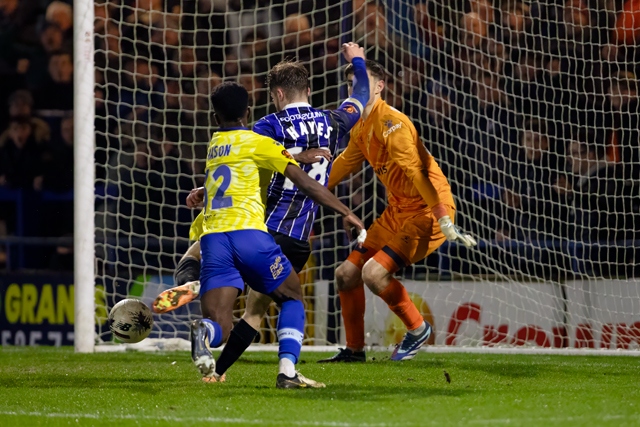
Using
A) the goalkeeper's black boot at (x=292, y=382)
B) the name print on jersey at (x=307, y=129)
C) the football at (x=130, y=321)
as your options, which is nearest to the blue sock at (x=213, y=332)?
the goalkeeper's black boot at (x=292, y=382)

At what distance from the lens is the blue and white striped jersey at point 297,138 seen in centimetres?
628

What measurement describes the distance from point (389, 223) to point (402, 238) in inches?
8.6

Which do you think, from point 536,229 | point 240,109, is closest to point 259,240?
point 240,109

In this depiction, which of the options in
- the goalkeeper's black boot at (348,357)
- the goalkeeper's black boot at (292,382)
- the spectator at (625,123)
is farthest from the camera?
the spectator at (625,123)

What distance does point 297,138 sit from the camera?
6.31m

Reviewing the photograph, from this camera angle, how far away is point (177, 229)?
1059 centimetres

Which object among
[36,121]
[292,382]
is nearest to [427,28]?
[36,121]

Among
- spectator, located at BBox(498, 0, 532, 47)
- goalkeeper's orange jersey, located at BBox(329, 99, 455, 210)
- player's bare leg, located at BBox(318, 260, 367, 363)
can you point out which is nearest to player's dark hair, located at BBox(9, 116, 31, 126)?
goalkeeper's orange jersey, located at BBox(329, 99, 455, 210)

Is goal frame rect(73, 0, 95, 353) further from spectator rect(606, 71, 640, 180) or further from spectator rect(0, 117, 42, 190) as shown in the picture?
spectator rect(606, 71, 640, 180)

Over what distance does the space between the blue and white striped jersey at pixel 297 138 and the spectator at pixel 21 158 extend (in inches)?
217

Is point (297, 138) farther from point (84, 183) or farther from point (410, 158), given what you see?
point (84, 183)

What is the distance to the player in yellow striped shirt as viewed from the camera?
538 centimetres

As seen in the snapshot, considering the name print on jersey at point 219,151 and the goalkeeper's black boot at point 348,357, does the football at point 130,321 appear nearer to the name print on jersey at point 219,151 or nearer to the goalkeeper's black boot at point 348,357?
the name print on jersey at point 219,151

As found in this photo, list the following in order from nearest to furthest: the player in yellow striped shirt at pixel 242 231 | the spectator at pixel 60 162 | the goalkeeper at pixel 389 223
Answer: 1. the player in yellow striped shirt at pixel 242 231
2. the goalkeeper at pixel 389 223
3. the spectator at pixel 60 162
